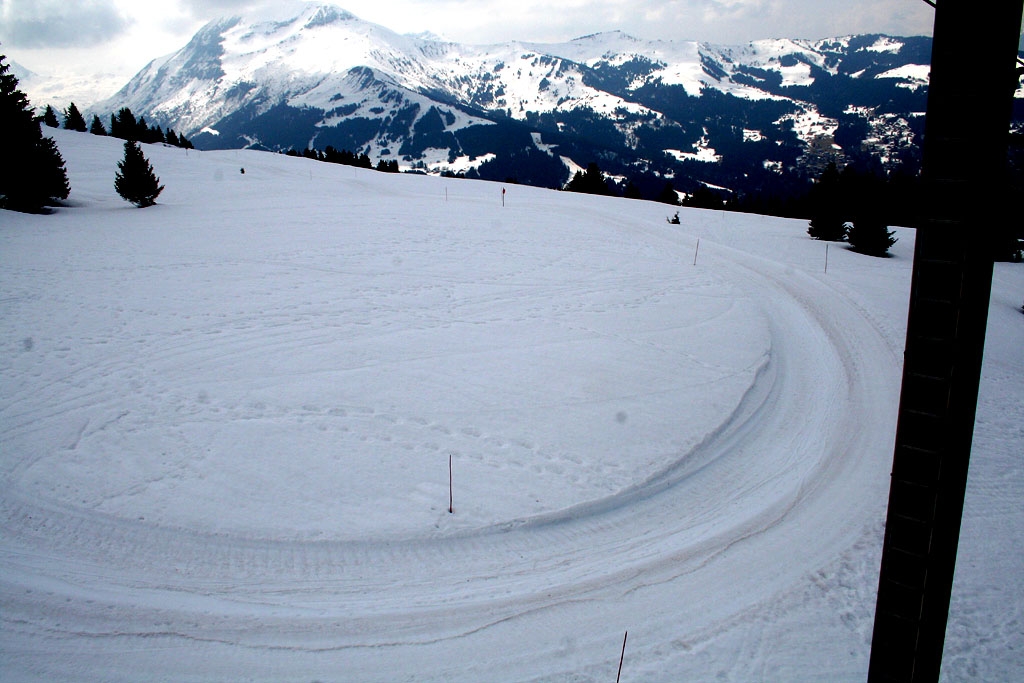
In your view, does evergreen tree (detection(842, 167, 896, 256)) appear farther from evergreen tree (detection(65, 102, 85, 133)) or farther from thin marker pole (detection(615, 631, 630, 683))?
evergreen tree (detection(65, 102, 85, 133))

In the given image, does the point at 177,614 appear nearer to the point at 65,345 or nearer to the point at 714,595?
the point at 714,595

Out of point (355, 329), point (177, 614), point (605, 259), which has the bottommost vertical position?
point (177, 614)

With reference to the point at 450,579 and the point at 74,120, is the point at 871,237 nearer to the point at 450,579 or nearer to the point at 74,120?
the point at 450,579

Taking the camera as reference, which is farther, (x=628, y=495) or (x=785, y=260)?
(x=785, y=260)

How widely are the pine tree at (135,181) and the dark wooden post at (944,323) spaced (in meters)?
33.6

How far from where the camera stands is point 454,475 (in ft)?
27.9

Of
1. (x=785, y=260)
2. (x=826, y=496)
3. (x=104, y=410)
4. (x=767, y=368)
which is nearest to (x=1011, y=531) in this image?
(x=826, y=496)

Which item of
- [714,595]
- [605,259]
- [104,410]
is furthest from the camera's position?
[605,259]

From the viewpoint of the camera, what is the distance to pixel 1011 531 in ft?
25.5

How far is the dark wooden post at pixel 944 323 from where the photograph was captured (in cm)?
295

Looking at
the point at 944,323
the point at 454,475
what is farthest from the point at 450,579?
the point at 944,323

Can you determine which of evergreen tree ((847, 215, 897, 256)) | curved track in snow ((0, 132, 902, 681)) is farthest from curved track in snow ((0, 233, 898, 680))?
evergreen tree ((847, 215, 897, 256))

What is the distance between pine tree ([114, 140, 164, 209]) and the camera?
27875 millimetres

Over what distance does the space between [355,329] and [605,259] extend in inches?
441
